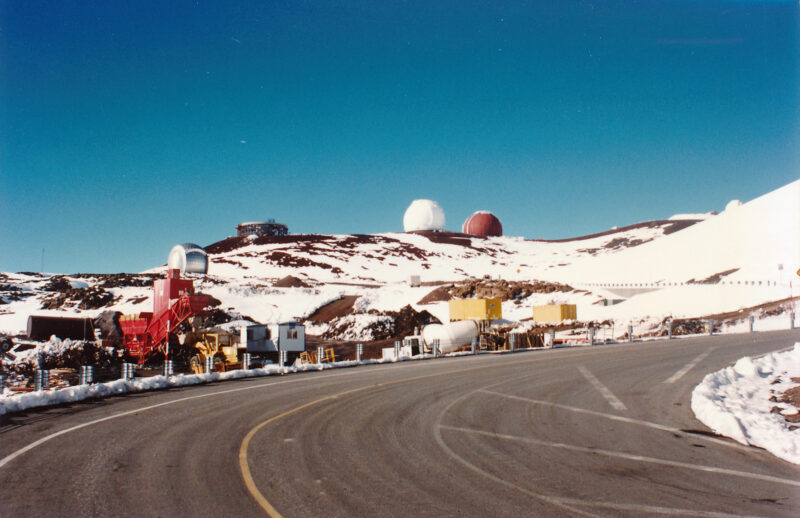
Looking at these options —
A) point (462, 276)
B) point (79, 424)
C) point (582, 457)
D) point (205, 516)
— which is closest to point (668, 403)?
point (582, 457)

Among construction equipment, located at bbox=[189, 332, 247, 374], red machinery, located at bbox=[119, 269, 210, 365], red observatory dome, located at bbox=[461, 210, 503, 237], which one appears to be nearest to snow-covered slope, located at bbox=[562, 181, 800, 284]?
construction equipment, located at bbox=[189, 332, 247, 374]

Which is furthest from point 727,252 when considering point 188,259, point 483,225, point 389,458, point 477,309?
point 483,225

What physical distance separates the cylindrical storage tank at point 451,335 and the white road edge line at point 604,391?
54.1 ft

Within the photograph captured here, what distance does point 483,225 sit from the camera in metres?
172

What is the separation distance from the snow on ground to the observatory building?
482 feet

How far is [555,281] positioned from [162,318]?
6083 cm

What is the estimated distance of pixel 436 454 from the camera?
323 inches

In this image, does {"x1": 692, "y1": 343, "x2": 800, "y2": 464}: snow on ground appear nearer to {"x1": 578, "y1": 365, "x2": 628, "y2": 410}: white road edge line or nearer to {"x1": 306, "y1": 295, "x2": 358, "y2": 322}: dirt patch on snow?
{"x1": 578, "y1": 365, "x2": 628, "y2": 410}: white road edge line

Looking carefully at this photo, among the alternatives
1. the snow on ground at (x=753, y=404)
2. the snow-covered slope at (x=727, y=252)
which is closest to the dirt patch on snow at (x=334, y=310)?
the snow-covered slope at (x=727, y=252)

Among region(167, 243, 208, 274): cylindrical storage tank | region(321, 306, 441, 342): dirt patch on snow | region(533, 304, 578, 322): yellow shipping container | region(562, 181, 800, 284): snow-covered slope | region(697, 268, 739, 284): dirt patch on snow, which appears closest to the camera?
region(321, 306, 441, 342): dirt patch on snow

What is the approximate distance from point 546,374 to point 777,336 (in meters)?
17.5

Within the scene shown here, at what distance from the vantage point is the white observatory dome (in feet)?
539

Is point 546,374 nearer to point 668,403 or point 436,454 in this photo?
point 668,403

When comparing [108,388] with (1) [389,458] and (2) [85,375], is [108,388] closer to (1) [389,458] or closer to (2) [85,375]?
(2) [85,375]
